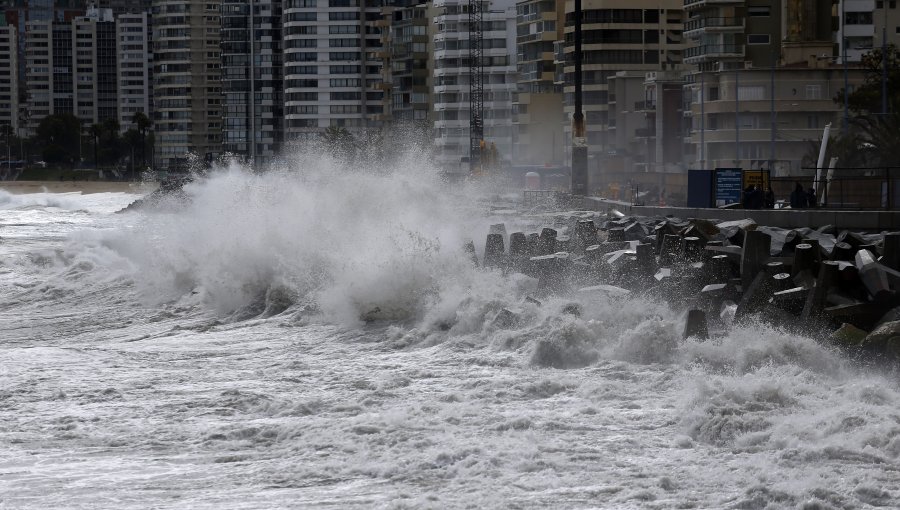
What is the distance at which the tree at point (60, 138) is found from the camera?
6924 inches

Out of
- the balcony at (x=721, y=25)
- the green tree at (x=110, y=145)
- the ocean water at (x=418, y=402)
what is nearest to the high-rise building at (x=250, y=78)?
the green tree at (x=110, y=145)

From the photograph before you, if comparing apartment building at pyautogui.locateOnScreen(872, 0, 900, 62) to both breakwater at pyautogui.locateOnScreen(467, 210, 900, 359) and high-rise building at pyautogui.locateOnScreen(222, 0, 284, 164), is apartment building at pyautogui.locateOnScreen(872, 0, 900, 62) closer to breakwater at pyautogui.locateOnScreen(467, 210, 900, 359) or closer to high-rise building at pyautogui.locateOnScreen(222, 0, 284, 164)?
breakwater at pyautogui.locateOnScreen(467, 210, 900, 359)

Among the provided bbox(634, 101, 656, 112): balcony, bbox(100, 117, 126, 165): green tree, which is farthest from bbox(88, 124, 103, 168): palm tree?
bbox(634, 101, 656, 112): balcony

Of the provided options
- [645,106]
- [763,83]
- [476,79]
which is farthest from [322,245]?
[476,79]

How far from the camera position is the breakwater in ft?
45.2

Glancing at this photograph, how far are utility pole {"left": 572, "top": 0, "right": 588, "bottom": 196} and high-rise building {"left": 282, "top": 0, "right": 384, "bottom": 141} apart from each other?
97.2m

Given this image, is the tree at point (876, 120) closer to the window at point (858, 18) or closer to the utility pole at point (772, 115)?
the utility pole at point (772, 115)

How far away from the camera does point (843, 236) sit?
20.1 m

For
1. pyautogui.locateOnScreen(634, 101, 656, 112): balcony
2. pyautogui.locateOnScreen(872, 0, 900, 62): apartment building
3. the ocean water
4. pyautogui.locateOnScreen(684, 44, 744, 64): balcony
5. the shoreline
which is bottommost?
the shoreline

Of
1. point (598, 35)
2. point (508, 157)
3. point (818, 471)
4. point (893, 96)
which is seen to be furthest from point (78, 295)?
point (508, 157)

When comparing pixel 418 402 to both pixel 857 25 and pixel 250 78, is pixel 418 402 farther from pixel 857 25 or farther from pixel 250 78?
pixel 250 78

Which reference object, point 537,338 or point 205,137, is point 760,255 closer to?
point 537,338

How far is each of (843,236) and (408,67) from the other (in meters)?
119

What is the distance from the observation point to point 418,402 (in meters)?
12.2
